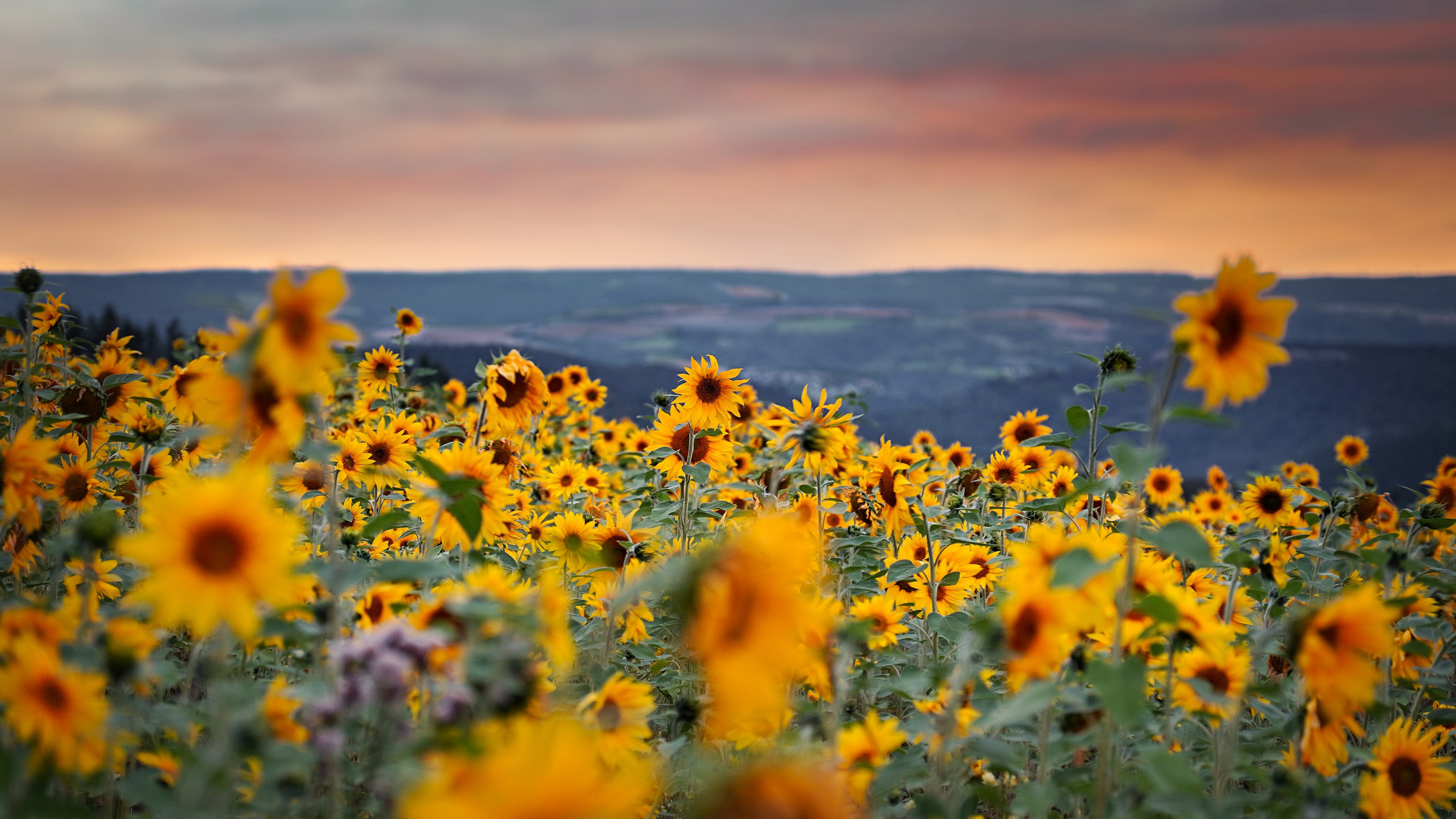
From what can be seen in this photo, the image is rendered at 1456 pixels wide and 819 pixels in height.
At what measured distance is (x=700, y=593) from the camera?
122 cm

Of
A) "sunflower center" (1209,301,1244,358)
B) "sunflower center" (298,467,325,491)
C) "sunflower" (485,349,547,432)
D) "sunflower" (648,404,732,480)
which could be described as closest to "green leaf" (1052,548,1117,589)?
"sunflower center" (1209,301,1244,358)

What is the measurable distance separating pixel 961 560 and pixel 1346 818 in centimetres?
169

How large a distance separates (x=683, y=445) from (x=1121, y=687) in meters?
2.72

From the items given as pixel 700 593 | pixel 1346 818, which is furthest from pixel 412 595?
pixel 1346 818

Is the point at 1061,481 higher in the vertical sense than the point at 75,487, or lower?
lower

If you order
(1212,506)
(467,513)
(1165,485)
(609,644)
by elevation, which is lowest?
(1212,506)

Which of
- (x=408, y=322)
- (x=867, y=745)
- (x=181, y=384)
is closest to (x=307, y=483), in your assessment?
(x=181, y=384)

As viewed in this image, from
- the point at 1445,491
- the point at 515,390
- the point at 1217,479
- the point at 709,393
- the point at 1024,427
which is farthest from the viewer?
the point at 1217,479

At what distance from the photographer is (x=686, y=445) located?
407 centimetres

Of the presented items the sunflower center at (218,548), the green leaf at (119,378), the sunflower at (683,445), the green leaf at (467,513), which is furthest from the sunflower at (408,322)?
the sunflower center at (218,548)

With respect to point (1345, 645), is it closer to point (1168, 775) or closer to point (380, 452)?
point (1168, 775)

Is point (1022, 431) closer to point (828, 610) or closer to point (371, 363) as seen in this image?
point (828, 610)

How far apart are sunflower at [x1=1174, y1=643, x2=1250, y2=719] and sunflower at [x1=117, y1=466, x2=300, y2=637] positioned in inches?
80.2

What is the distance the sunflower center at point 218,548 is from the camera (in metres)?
1.39
